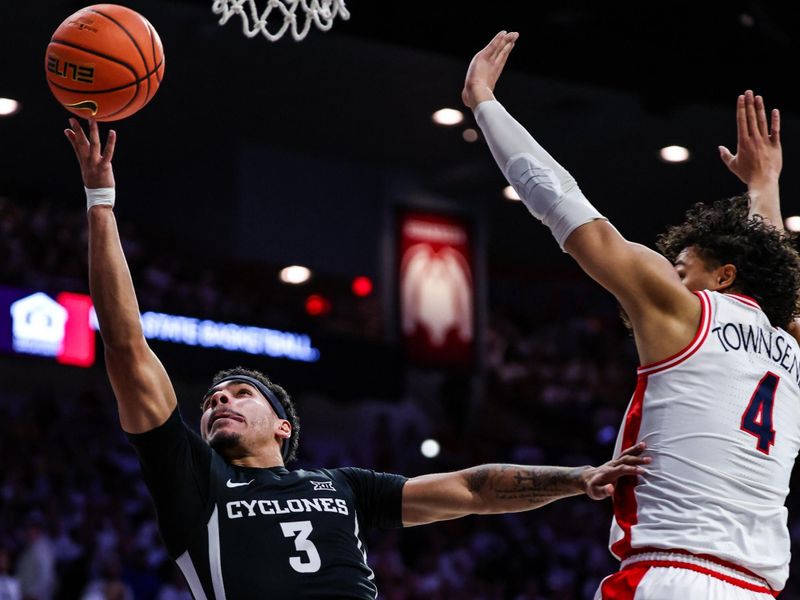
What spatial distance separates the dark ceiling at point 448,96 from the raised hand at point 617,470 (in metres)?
8.35

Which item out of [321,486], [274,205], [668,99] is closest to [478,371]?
[274,205]

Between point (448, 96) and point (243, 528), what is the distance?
10.9m

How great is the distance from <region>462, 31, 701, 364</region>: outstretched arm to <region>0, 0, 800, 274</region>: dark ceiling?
7.96 meters

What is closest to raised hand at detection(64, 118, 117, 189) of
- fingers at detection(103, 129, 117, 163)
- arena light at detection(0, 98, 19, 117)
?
fingers at detection(103, 129, 117, 163)

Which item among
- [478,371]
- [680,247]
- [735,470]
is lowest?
[735,470]

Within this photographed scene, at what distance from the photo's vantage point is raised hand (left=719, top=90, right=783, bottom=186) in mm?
4418

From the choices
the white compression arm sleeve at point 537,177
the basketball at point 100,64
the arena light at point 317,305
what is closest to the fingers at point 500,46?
the white compression arm sleeve at point 537,177

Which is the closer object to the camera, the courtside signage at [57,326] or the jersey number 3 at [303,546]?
the jersey number 3 at [303,546]

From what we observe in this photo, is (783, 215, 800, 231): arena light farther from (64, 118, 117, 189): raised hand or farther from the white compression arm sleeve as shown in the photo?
(64, 118, 117, 189): raised hand

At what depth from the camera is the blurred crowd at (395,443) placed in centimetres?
1191

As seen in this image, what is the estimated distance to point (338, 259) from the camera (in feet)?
56.0

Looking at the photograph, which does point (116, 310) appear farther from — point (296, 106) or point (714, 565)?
point (296, 106)

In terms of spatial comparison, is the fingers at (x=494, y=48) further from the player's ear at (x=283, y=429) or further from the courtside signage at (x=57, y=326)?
the courtside signage at (x=57, y=326)

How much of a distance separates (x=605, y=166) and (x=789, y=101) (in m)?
4.26
